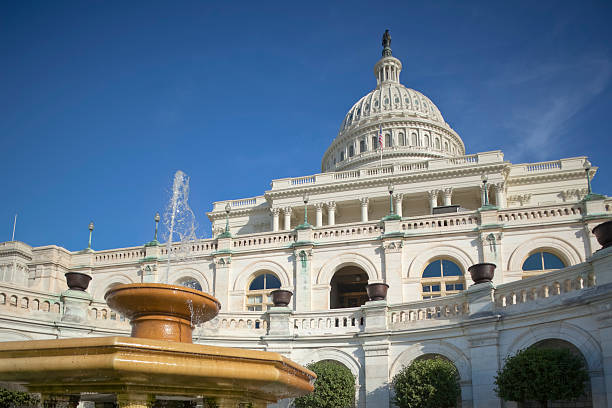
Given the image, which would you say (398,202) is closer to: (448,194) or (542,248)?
(448,194)

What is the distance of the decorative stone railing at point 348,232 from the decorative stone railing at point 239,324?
9031mm

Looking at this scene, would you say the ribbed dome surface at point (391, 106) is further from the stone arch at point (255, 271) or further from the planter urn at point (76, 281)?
the planter urn at point (76, 281)

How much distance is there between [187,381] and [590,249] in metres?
24.9

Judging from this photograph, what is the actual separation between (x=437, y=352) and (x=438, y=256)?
10387 mm

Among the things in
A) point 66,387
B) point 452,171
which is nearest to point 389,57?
point 452,171

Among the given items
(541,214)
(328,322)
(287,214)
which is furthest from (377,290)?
(287,214)

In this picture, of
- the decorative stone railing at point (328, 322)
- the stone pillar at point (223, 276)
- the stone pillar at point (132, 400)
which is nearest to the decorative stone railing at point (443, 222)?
the decorative stone railing at point (328, 322)

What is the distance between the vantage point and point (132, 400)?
10695 millimetres

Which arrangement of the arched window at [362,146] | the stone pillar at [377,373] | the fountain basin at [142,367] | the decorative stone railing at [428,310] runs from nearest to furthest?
the fountain basin at [142,367] → the decorative stone railing at [428,310] → the stone pillar at [377,373] → the arched window at [362,146]

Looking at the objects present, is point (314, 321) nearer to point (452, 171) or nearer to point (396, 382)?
point (396, 382)

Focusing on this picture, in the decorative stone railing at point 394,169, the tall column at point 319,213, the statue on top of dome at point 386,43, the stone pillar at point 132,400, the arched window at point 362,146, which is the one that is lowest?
the stone pillar at point 132,400

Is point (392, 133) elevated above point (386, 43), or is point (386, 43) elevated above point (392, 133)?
point (386, 43)

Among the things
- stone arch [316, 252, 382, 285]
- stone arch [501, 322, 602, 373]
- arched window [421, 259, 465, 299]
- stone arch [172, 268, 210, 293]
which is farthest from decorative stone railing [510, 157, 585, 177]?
stone arch [501, 322, 602, 373]

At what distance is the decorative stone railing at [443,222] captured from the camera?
3158 cm
